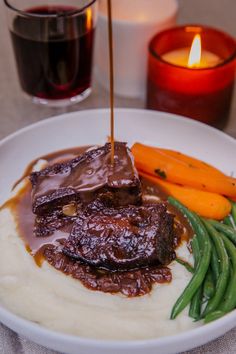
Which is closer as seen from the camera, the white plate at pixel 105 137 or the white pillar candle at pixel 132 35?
the white plate at pixel 105 137

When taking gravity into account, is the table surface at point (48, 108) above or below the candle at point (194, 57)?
below

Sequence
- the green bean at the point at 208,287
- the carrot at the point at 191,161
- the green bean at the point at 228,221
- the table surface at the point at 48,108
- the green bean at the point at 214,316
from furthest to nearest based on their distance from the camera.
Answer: the table surface at the point at 48,108 < the carrot at the point at 191,161 < the green bean at the point at 228,221 < the green bean at the point at 208,287 < the green bean at the point at 214,316

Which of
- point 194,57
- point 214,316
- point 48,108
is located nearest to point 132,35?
point 194,57

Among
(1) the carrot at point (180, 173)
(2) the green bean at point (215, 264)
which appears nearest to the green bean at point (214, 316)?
(2) the green bean at point (215, 264)

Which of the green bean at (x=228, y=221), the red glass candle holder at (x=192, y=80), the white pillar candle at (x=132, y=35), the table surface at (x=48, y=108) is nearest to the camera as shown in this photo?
the green bean at (x=228, y=221)

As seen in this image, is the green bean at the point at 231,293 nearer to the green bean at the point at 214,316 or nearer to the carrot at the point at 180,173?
the green bean at the point at 214,316

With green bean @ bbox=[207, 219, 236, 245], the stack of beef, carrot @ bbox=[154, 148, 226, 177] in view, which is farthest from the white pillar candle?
green bean @ bbox=[207, 219, 236, 245]

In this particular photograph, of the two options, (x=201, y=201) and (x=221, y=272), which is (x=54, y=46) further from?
(x=221, y=272)
